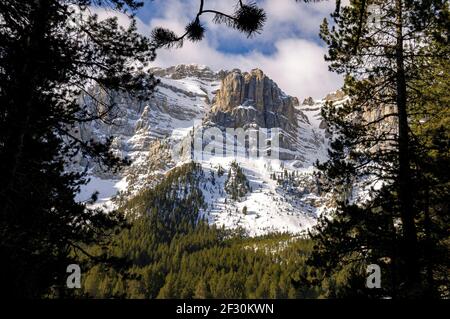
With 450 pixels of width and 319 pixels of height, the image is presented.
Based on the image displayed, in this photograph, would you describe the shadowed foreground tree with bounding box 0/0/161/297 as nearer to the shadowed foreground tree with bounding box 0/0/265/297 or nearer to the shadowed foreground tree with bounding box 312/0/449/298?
the shadowed foreground tree with bounding box 0/0/265/297

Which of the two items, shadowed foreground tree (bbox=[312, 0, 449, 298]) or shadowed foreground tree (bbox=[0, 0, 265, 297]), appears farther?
shadowed foreground tree (bbox=[312, 0, 449, 298])

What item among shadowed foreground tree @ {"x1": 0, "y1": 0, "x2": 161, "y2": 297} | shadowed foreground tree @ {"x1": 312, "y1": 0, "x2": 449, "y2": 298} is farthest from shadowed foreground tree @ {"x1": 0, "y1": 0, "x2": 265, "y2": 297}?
shadowed foreground tree @ {"x1": 312, "y1": 0, "x2": 449, "y2": 298}

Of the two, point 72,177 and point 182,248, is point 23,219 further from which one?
point 182,248

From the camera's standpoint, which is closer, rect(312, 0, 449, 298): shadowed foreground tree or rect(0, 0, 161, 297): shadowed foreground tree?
rect(0, 0, 161, 297): shadowed foreground tree

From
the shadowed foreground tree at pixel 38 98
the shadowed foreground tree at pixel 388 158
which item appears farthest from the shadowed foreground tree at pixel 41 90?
the shadowed foreground tree at pixel 388 158

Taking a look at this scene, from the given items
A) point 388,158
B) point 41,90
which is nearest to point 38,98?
point 41,90

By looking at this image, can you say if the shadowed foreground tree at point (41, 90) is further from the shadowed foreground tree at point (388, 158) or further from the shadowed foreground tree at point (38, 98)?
the shadowed foreground tree at point (388, 158)

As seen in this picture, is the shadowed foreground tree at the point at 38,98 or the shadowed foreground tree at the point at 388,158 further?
the shadowed foreground tree at the point at 388,158

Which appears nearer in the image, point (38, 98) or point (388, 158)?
point (38, 98)

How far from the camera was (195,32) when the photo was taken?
450 centimetres

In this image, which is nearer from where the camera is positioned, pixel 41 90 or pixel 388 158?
pixel 41 90

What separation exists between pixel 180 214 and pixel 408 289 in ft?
566

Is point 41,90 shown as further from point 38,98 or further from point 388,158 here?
point 388,158
